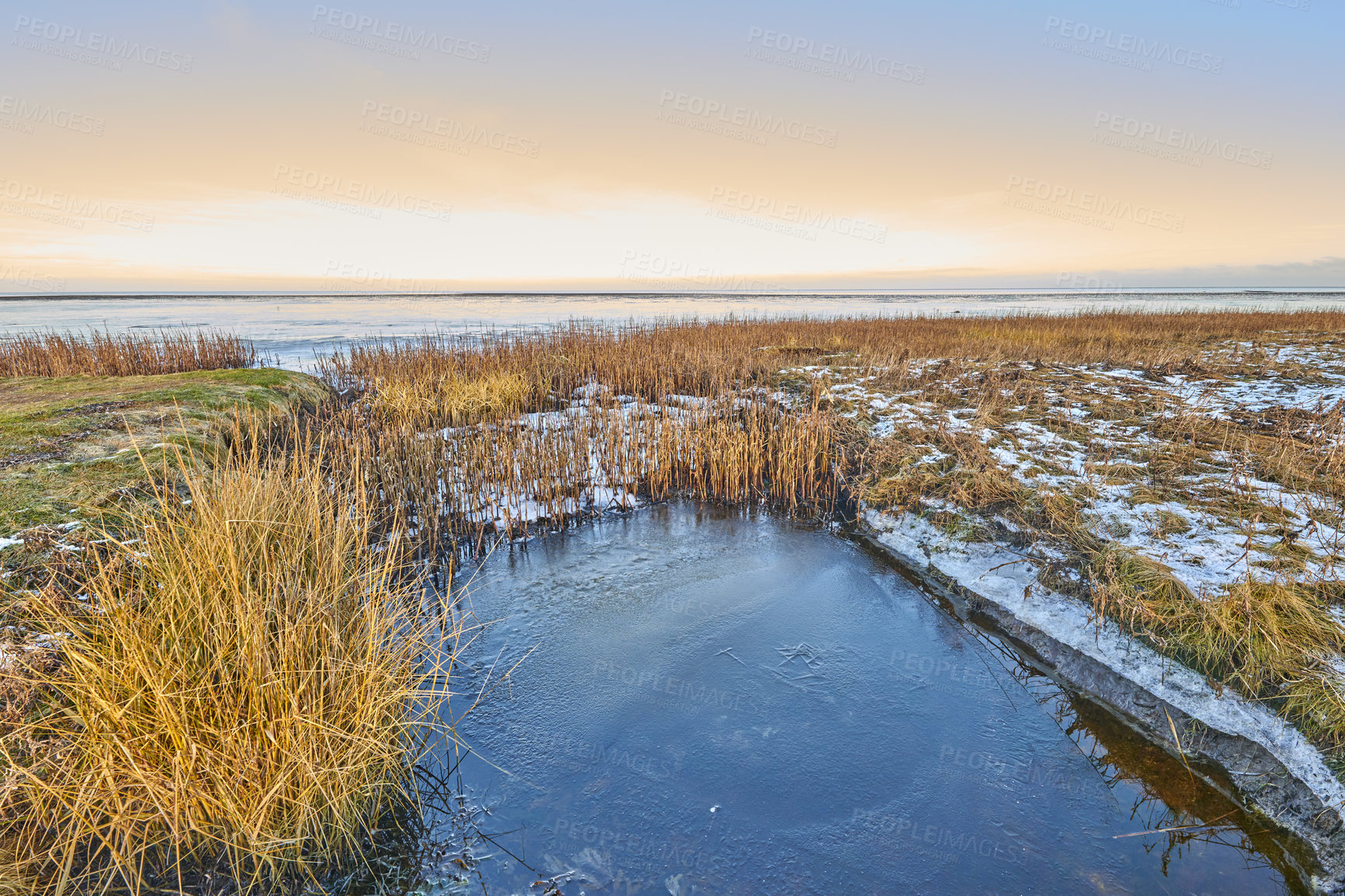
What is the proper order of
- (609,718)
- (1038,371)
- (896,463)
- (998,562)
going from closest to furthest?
(609,718), (998,562), (896,463), (1038,371)

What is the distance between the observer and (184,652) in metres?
2.58

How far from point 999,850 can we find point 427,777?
2963 mm

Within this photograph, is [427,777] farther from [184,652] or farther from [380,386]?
[380,386]

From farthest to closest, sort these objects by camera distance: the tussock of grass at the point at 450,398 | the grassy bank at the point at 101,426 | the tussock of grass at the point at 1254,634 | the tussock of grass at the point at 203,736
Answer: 1. the tussock of grass at the point at 450,398
2. the grassy bank at the point at 101,426
3. the tussock of grass at the point at 1254,634
4. the tussock of grass at the point at 203,736

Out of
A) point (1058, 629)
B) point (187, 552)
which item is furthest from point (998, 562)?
point (187, 552)

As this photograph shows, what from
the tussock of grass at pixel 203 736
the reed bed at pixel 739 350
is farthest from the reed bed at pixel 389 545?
the reed bed at pixel 739 350

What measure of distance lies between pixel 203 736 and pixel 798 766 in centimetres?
292

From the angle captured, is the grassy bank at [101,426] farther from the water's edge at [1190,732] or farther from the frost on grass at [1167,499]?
the frost on grass at [1167,499]

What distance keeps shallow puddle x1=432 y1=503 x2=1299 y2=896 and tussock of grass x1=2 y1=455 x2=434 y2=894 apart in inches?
26.6

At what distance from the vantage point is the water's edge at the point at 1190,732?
2.86 meters

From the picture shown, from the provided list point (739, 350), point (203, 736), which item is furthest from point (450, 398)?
point (203, 736)

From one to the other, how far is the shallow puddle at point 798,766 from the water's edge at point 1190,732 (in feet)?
0.44

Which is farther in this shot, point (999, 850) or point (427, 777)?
point (427, 777)

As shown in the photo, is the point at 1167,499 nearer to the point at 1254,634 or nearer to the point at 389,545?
the point at 1254,634
